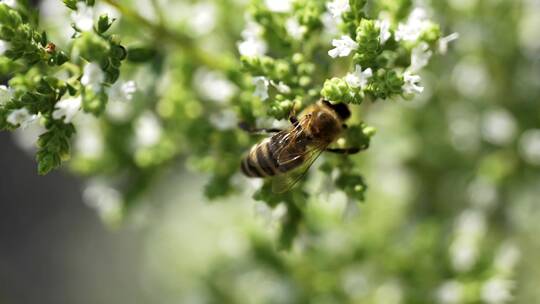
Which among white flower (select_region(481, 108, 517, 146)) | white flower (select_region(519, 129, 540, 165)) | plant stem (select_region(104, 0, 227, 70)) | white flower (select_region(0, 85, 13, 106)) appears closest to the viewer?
white flower (select_region(0, 85, 13, 106))

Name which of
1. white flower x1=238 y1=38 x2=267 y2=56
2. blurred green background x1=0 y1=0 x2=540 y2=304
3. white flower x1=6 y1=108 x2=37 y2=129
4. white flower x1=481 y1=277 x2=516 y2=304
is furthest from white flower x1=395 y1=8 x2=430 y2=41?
white flower x1=481 y1=277 x2=516 y2=304

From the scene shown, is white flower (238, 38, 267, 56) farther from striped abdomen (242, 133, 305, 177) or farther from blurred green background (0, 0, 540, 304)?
blurred green background (0, 0, 540, 304)

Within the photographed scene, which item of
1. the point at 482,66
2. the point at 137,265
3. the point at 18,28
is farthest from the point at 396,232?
the point at 137,265

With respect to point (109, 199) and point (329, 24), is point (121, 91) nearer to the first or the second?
point (329, 24)

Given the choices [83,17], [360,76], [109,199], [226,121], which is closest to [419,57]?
[360,76]

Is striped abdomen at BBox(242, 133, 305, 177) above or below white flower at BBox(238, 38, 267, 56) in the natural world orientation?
below

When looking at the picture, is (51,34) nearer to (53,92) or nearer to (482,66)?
(53,92)

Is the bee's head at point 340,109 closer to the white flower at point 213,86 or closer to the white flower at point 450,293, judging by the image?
the white flower at point 213,86
